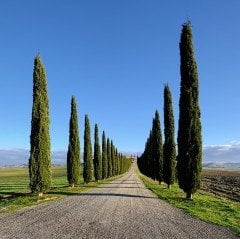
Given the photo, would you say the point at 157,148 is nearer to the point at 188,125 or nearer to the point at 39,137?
the point at 188,125

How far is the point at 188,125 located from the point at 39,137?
34.4ft

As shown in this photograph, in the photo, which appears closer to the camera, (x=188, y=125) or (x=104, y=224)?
(x=104, y=224)

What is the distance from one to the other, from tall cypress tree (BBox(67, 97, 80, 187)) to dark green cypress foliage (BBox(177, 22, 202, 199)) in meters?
16.5

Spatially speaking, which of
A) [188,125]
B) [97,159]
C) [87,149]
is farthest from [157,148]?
[188,125]

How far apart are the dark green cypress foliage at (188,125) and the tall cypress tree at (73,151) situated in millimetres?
16535

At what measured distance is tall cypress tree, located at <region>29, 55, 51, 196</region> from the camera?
1120 inches

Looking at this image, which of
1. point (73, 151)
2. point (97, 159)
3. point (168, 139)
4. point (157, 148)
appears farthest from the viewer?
point (97, 159)

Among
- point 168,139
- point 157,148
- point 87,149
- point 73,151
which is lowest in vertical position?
point 73,151

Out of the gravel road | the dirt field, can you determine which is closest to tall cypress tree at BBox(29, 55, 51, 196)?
the gravel road

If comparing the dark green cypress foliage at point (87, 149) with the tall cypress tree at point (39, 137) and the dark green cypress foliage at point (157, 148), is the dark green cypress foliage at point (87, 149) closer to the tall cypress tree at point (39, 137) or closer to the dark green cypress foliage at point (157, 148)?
the dark green cypress foliage at point (157, 148)

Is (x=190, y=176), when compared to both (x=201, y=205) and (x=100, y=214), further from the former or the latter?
(x=100, y=214)

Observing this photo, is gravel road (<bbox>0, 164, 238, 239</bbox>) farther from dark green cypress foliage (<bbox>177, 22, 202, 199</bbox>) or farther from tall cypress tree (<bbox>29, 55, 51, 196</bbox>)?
dark green cypress foliage (<bbox>177, 22, 202, 199</bbox>)

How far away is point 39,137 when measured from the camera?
2903cm

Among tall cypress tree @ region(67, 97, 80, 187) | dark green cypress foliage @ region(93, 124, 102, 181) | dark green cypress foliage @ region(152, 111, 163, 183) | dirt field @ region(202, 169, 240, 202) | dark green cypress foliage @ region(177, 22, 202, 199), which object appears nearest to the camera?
dark green cypress foliage @ region(177, 22, 202, 199)
